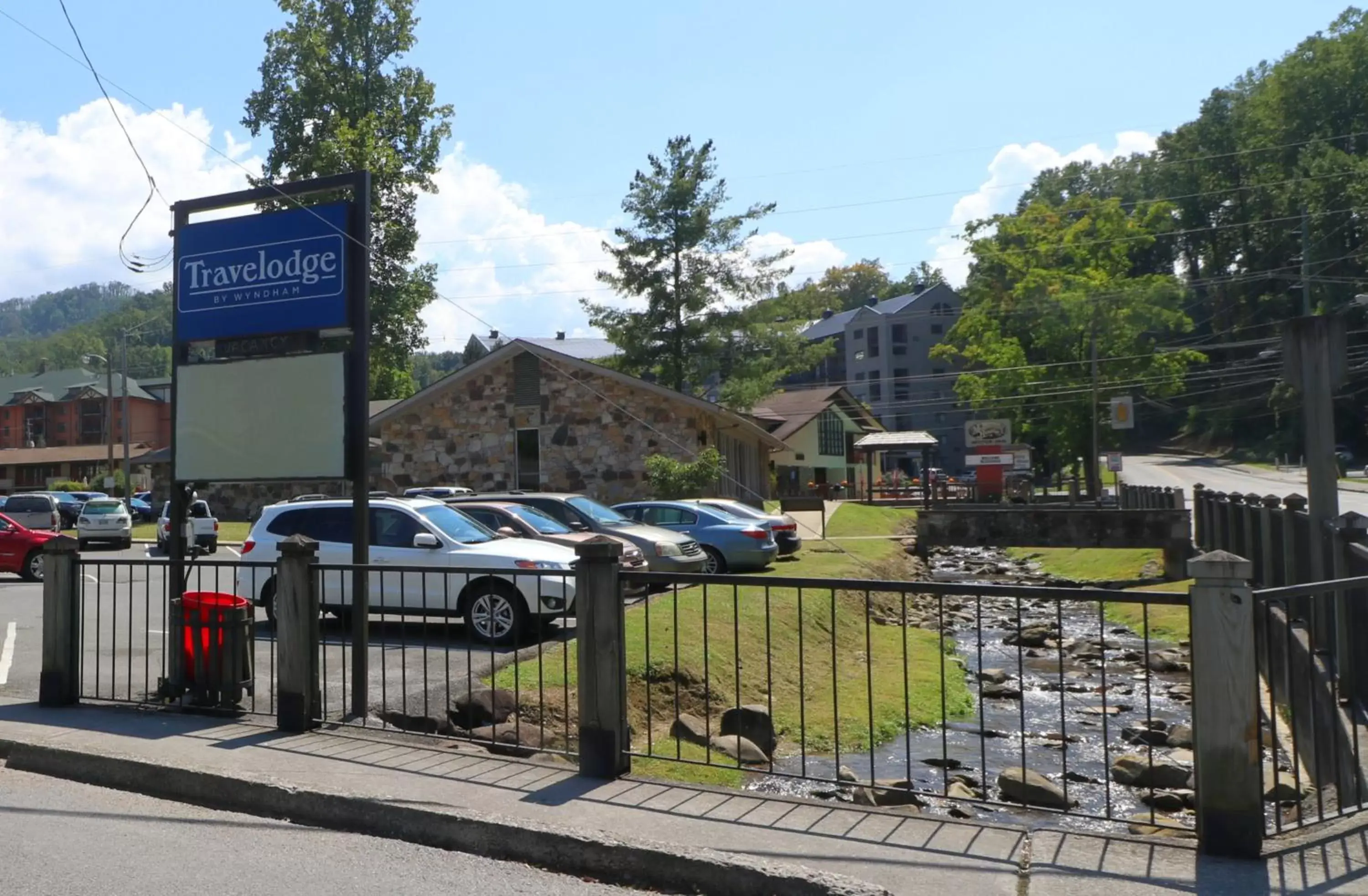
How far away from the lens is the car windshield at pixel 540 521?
693 inches

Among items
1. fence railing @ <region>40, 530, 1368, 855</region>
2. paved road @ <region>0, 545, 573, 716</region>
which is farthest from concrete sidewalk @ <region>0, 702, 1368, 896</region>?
paved road @ <region>0, 545, 573, 716</region>

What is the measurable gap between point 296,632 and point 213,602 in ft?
3.89

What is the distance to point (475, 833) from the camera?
20.1 feet

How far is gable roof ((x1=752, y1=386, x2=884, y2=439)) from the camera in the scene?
5712 cm

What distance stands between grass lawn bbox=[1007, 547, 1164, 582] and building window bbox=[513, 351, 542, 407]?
621 inches

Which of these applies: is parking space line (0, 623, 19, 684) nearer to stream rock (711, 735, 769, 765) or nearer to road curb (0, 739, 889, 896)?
road curb (0, 739, 889, 896)

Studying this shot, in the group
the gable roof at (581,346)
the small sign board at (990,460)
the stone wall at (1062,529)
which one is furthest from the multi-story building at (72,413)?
the stone wall at (1062,529)

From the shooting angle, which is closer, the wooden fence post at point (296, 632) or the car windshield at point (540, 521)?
the wooden fence post at point (296, 632)

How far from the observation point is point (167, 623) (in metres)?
10.5

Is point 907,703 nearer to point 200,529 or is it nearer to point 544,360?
point 200,529

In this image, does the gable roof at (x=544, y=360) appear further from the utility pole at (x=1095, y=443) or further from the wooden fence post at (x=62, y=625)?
the wooden fence post at (x=62, y=625)

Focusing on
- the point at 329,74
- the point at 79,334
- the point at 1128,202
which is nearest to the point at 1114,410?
the point at 329,74

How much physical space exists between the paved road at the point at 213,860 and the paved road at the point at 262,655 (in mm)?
1642

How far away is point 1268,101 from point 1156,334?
692 inches
